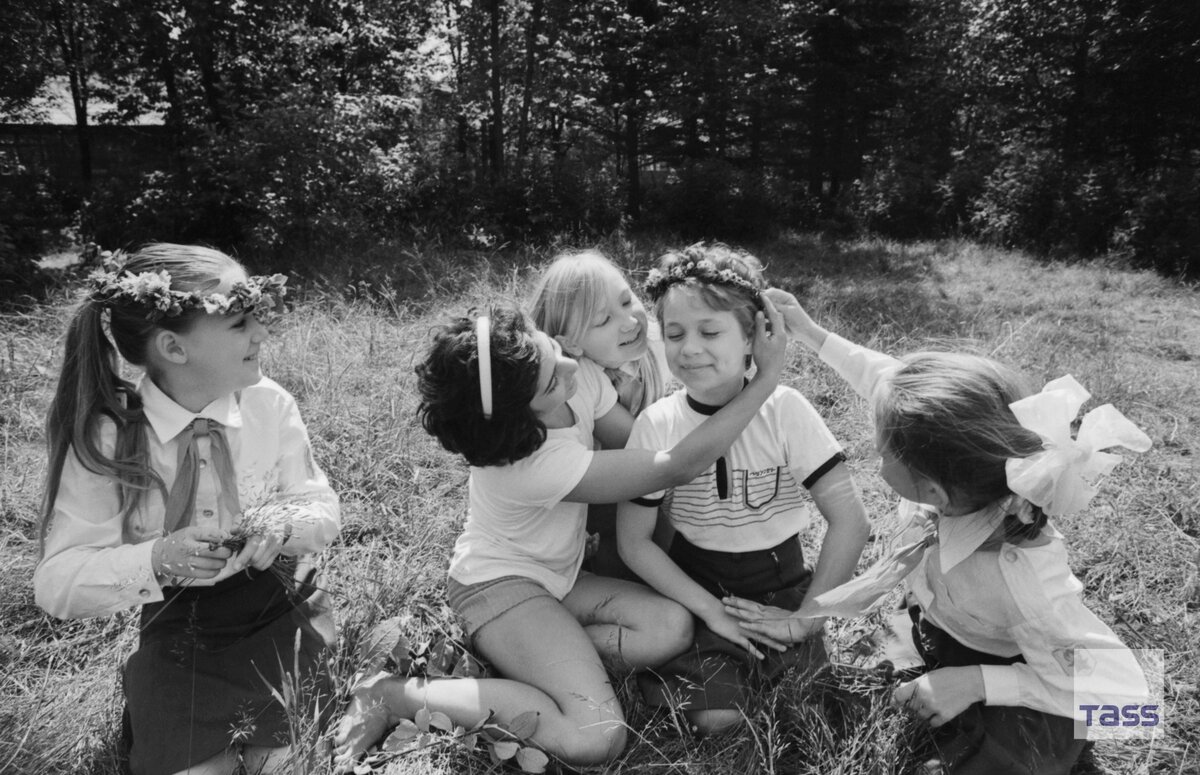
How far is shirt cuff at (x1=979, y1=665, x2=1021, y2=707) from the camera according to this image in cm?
183

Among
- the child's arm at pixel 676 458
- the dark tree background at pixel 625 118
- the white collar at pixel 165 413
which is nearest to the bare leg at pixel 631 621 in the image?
the child's arm at pixel 676 458

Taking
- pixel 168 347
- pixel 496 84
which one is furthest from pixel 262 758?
pixel 496 84

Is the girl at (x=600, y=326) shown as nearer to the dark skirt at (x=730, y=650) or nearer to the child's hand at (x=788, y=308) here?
the dark skirt at (x=730, y=650)

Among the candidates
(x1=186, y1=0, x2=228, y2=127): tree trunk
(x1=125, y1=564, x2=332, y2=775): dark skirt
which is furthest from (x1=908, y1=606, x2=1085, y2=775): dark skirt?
(x1=186, y1=0, x2=228, y2=127): tree trunk

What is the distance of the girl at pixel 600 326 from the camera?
2441 millimetres

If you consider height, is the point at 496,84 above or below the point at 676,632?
above

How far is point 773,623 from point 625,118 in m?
13.0

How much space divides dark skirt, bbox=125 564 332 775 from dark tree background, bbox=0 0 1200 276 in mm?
7137

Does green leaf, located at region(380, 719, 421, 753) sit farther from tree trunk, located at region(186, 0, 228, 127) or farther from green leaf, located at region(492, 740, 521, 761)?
tree trunk, located at region(186, 0, 228, 127)

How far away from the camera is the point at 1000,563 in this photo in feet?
5.85

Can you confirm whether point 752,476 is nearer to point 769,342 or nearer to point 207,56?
point 769,342

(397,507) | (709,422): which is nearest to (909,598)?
(709,422)

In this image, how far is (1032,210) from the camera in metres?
10.8

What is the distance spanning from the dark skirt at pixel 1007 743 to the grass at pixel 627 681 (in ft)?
0.32
